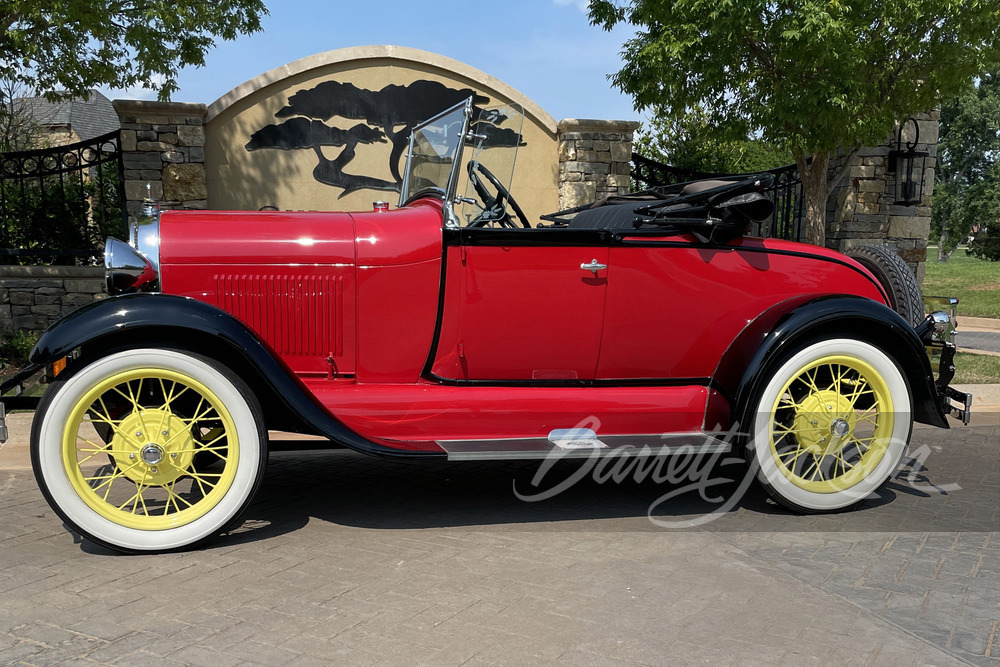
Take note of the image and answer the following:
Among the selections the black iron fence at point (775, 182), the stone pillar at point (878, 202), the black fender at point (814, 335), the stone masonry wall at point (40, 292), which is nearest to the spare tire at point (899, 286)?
the black fender at point (814, 335)

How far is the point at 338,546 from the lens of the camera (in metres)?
3.20

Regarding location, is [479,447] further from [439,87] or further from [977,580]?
[439,87]

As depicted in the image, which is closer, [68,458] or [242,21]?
[68,458]

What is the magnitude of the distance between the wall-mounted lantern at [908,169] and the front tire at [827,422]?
677 cm

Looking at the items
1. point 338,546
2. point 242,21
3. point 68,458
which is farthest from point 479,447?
point 242,21

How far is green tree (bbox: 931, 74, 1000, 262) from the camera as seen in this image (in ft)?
136

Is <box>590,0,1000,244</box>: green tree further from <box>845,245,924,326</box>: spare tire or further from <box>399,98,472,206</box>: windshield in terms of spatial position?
<box>399,98,472,206</box>: windshield

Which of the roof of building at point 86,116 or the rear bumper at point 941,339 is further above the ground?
the roof of building at point 86,116

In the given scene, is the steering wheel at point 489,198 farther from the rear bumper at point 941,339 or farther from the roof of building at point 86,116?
the roof of building at point 86,116

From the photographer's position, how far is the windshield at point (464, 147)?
3828 millimetres

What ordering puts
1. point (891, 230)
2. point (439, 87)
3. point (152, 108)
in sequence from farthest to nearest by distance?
point (891, 230) → point (439, 87) → point (152, 108)

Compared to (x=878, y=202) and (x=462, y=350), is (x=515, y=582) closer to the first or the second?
(x=462, y=350)

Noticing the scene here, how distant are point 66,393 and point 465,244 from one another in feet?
5.39

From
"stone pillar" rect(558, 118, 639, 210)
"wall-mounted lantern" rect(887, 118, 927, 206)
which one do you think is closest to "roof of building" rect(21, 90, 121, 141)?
"stone pillar" rect(558, 118, 639, 210)
